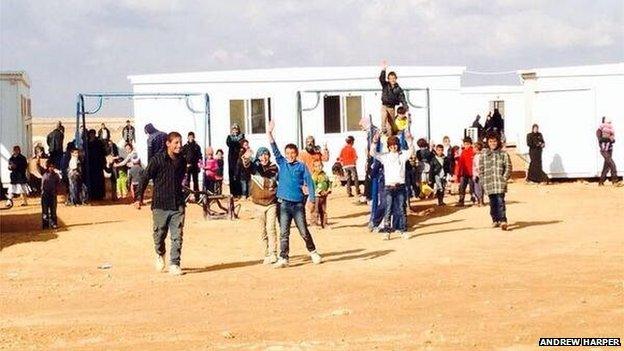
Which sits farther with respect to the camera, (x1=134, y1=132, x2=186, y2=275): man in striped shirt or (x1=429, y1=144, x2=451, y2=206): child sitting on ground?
(x1=429, y1=144, x2=451, y2=206): child sitting on ground

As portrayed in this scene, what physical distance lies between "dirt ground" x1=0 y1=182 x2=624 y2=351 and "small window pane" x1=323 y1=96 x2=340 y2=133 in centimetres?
913

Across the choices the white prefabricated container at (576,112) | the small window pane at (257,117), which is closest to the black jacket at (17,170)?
the small window pane at (257,117)

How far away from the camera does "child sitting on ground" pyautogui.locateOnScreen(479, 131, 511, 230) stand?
1770 centimetres

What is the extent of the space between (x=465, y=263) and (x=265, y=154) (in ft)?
9.94

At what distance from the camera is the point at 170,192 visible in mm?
13547

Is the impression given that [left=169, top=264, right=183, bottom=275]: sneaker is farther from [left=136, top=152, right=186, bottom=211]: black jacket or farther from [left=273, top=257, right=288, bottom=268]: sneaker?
[left=273, top=257, right=288, bottom=268]: sneaker

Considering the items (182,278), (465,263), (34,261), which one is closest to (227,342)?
(182,278)

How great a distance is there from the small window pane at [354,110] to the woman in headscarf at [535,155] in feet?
14.4

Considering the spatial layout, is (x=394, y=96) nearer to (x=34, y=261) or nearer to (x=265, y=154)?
(x=265, y=154)

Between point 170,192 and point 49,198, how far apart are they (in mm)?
7460

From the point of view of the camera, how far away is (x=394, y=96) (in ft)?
63.2

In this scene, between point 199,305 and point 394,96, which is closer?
point 199,305

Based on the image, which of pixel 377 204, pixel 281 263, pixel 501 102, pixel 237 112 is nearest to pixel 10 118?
pixel 237 112

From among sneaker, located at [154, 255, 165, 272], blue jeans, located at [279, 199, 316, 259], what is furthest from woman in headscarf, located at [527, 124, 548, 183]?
sneaker, located at [154, 255, 165, 272]
